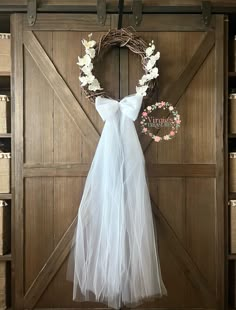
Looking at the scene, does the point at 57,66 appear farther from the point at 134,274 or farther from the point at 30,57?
the point at 134,274

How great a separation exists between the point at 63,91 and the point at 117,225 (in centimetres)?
86

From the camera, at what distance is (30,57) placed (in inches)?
84.1

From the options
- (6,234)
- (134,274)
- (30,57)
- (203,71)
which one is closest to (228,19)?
(203,71)

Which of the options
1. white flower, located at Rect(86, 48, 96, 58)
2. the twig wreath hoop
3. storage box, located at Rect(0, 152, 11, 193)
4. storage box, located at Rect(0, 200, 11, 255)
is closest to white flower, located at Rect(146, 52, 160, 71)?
the twig wreath hoop

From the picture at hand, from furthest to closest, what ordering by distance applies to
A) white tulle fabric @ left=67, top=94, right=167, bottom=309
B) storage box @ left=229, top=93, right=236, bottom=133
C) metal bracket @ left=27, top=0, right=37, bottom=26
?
storage box @ left=229, top=93, right=236, bottom=133
metal bracket @ left=27, top=0, right=37, bottom=26
white tulle fabric @ left=67, top=94, right=167, bottom=309

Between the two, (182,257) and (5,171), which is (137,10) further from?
(182,257)

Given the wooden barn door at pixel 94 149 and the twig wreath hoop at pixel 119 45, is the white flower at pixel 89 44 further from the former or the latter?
the wooden barn door at pixel 94 149

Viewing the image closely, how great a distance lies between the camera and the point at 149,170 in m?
2.14

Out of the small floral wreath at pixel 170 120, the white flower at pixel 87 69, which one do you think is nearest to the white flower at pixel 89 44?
the white flower at pixel 87 69

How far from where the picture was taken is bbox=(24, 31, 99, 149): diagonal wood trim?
212 cm

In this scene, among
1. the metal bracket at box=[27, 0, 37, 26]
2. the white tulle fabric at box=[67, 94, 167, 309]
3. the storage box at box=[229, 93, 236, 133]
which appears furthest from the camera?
the storage box at box=[229, 93, 236, 133]

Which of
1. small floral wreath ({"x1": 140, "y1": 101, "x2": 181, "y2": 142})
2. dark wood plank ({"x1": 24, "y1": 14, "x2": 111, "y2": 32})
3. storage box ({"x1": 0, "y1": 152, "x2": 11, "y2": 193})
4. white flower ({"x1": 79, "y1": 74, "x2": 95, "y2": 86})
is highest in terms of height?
dark wood plank ({"x1": 24, "y1": 14, "x2": 111, "y2": 32})

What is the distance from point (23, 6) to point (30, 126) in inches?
28.3

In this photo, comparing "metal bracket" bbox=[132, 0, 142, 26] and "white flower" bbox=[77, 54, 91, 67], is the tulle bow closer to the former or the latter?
"white flower" bbox=[77, 54, 91, 67]
